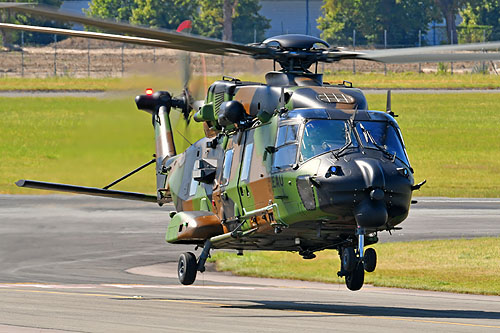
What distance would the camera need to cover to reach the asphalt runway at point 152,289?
18.3 meters

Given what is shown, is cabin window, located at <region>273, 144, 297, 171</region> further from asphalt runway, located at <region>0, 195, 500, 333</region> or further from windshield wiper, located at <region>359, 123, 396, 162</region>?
asphalt runway, located at <region>0, 195, 500, 333</region>

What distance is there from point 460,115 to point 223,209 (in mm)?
58910

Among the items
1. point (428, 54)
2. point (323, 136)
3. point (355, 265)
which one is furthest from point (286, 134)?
point (428, 54)

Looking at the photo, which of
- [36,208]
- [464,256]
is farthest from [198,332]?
[36,208]

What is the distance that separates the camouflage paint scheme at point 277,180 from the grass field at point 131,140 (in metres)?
4.64

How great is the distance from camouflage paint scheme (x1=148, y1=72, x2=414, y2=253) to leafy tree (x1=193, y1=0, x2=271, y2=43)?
295 feet

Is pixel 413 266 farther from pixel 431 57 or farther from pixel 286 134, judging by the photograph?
pixel 286 134

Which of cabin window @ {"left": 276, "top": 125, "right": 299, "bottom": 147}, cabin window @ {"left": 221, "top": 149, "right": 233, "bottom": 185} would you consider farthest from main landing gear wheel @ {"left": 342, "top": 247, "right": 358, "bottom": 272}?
cabin window @ {"left": 221, "top": 149, "right": 233, "bottom": 185}

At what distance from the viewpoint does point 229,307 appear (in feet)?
71.6

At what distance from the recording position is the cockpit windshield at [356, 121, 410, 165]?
1802 centimetres

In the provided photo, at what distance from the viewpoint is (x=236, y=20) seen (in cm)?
11238

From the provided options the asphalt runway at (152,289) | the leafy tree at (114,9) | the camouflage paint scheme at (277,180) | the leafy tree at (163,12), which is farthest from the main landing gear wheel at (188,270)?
the leafy tree at (114,9)

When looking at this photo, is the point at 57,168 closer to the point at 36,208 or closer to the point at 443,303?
the point at 36,208

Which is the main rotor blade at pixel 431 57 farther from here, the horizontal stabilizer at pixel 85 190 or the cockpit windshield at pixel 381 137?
the horizontal stabilizer at pixel 85 190
